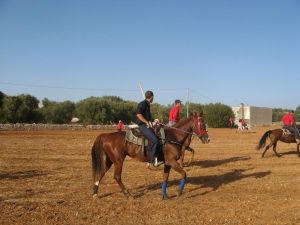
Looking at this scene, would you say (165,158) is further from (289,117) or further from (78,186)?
(289,117)

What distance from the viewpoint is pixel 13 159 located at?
1820cm

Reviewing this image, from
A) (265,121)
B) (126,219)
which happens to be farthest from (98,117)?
(126,219)

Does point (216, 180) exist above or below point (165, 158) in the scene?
below

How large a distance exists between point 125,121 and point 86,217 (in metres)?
70.0

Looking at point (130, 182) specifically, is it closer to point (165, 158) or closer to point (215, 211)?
point (165, 158)

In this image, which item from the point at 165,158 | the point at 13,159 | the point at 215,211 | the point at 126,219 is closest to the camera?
the point at 126,219

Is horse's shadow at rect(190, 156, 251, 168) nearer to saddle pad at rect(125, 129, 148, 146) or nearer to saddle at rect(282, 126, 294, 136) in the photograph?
saddle at rect(282, 126, 294, 136)

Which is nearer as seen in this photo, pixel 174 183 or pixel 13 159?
pixel 174 183

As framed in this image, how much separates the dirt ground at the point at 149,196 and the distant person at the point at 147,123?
1232 millimetres

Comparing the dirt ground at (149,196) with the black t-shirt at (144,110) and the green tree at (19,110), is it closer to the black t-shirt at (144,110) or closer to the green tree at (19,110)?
the black t-shirt at (144,110)

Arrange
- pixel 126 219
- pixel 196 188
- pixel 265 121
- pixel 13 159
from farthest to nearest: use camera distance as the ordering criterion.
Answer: pixel 265 121
pixel 13 159
pixel 196 188
pixel 126 219

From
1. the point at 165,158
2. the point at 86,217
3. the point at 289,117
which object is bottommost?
the point at 86,217

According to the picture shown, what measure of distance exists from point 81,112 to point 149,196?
2658 inches

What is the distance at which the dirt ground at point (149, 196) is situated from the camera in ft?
26.7
